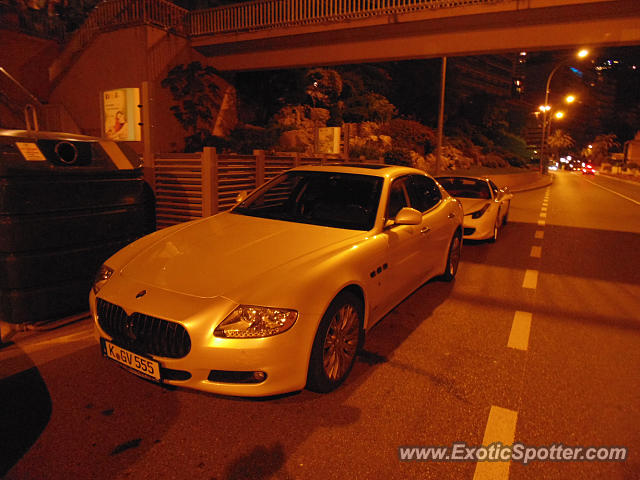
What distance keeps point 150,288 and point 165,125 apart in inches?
564

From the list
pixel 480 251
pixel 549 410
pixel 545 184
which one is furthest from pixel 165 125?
pixel 545 184

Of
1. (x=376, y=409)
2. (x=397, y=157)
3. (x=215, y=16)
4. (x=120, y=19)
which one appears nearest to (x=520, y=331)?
(x=376, y=409)

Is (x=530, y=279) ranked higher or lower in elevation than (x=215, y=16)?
lower

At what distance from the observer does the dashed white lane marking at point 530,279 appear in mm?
6113

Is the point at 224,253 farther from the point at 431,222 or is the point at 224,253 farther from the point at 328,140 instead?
the point at 328,140

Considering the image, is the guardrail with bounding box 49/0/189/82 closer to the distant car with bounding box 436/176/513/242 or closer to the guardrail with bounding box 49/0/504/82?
the guardrail with bounding box 49/0/504/82

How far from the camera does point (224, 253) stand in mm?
3354

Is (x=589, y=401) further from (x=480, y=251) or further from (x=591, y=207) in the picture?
(x=591, y=207)

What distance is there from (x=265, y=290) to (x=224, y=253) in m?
0.69

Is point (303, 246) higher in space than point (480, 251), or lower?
higher

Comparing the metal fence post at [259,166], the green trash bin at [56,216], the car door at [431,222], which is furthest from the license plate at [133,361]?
the metal fence post at [259,166]

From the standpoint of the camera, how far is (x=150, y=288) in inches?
116

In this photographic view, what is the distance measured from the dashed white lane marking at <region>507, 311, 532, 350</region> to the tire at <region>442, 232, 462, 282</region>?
1.03 meters

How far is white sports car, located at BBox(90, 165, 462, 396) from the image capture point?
269 cm
